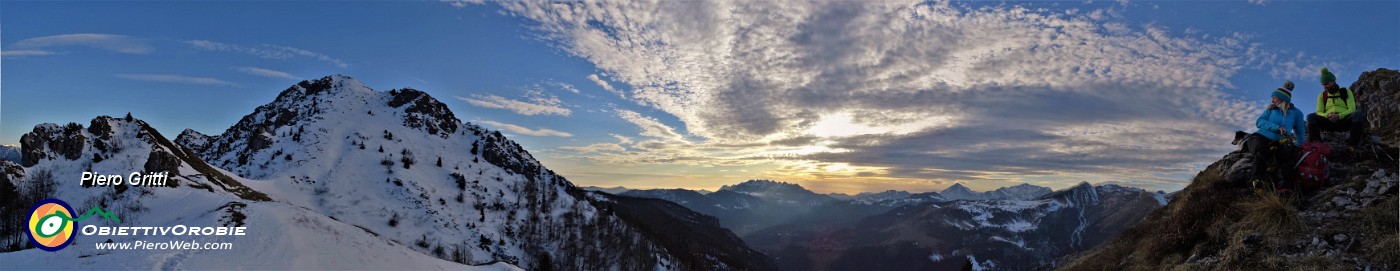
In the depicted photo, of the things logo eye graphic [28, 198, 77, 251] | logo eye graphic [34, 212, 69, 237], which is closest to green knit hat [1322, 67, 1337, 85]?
logo eye graphic [28, 198, 77, 251]

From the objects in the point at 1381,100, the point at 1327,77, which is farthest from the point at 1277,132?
the point at 1381,100

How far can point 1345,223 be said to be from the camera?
13383 millimetres

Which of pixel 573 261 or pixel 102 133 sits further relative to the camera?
pixel 573 261

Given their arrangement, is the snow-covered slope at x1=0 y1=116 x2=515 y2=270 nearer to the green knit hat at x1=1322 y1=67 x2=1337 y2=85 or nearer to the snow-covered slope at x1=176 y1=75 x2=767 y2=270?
the snow-covered slope at x1=176 y1=75 x2=767 y2=270

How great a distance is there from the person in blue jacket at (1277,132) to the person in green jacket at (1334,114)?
6.19ft

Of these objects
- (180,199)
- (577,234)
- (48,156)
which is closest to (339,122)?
(577,234)

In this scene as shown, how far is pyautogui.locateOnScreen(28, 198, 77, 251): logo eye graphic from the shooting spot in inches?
1035

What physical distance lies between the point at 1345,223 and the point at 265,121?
242682 millimetres

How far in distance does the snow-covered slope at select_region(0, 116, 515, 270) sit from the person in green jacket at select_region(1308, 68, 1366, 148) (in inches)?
1464

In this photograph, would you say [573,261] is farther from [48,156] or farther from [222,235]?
[222,235]

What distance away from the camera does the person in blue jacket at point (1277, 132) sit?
17.8m

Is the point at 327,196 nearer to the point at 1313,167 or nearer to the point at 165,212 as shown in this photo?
the point at 165,212

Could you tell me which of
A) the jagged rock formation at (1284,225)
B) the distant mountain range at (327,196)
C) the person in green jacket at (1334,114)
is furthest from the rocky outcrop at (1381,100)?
the distant mountain range at (327,196)

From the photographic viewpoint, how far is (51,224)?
26.8m
